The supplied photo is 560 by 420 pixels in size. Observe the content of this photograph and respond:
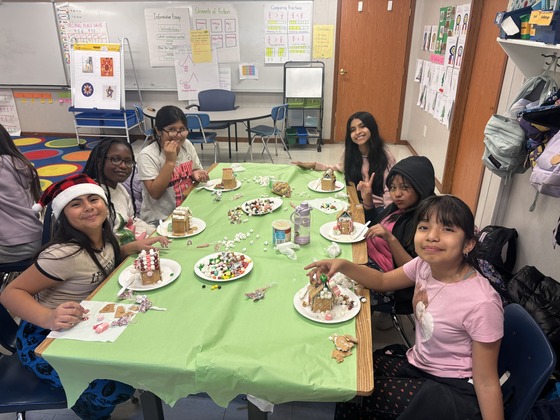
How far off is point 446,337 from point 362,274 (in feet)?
1.13

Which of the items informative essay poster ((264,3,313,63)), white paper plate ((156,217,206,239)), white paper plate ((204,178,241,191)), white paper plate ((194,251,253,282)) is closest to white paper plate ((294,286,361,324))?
white paper plate ((194,251,253,282))

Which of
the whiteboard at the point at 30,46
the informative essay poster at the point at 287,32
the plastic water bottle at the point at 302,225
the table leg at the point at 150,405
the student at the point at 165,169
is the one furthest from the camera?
the whiteboard at the point at 30,46

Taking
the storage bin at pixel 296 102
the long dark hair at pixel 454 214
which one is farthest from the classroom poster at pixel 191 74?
the long dark hair at pixel 454 214

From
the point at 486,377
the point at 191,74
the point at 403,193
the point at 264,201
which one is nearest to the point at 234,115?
the point at 191,74

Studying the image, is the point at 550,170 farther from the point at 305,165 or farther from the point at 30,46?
the point at 30,46

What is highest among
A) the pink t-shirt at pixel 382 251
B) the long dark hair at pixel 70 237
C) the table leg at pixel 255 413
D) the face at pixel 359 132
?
the face at pixel 359 132

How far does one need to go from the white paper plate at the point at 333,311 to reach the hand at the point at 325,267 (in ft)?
0.25

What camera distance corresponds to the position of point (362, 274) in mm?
1453

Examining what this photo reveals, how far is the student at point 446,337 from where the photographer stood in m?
1.17

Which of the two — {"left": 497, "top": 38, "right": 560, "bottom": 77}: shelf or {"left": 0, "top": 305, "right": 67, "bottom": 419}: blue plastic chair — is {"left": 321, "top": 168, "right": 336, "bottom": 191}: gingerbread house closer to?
{"left": 497, "top": 38, "right": 560, "bottom": 77}: shelf

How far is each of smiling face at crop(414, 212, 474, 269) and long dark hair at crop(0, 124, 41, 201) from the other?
6.62ft

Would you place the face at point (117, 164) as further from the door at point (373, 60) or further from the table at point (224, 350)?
the door at point (373, 60)

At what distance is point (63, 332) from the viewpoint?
3.94 feet

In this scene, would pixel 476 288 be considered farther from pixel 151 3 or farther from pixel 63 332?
pixel 151 3
